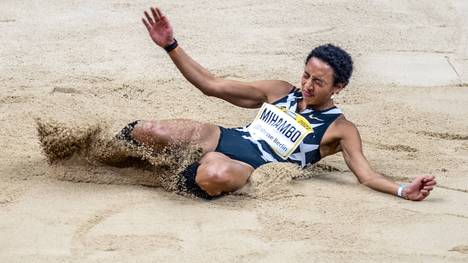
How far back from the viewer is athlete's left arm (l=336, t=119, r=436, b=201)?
16.0 ft

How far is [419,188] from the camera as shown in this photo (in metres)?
4.89

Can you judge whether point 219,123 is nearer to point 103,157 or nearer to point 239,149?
point 239,149

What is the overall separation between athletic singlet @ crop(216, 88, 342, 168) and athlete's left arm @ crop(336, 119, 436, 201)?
9 centimetres

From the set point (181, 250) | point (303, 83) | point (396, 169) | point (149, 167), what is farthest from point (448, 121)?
point (181, 250)

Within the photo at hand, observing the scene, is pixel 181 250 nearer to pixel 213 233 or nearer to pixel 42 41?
pixel 213 233

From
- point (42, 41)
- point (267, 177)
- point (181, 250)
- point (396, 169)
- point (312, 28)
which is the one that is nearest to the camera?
point (181, 250)

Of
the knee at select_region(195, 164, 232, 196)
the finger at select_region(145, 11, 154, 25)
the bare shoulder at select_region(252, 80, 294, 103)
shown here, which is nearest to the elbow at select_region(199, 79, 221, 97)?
the bare shoulder at select_region(252, 80, 294, 103)

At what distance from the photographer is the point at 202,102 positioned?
6289 mm

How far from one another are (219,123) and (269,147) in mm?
860

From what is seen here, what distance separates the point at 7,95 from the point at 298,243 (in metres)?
2.47

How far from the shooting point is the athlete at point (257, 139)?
4.91m

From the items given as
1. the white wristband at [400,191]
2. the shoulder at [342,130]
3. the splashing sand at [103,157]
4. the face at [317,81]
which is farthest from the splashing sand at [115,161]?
the white wristband at [400,191]

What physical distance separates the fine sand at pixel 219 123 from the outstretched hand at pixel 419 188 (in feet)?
0.16

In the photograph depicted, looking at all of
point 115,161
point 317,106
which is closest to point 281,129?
point 317,106
